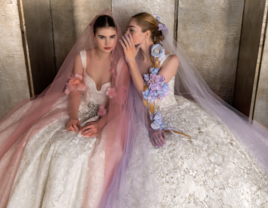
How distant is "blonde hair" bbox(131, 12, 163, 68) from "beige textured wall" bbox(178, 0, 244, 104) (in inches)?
31.7

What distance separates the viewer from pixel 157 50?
217cm

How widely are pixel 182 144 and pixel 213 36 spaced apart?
179 centimetres

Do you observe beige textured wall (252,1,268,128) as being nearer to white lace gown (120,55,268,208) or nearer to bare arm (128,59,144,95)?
white lace gown (120,55,268,208)

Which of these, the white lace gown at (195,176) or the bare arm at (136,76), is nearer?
the white lace gown at (195,176)

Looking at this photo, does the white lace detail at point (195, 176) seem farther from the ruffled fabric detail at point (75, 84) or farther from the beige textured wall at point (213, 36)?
the beige textured wall at point (213, 36)

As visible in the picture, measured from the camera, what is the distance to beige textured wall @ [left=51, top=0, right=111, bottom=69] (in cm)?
295

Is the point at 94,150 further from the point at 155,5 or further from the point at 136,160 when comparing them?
the point at 155,5

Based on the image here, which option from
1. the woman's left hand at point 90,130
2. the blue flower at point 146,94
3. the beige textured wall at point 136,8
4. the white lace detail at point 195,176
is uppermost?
the beige textured wall at point 136,8

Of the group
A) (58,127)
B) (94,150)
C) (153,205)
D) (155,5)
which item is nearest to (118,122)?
(94,150)

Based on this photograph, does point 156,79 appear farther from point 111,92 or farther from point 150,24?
point 150,24

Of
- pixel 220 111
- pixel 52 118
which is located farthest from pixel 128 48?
pixel 220 111

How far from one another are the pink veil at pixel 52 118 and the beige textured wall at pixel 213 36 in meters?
1.20

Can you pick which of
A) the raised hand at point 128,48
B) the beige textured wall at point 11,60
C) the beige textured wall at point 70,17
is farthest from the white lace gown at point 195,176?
the beige textured wall at point 70,17

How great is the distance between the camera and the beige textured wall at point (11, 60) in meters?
2.54
